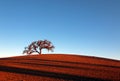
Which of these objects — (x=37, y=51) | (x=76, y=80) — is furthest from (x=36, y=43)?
(x=76, y=80)

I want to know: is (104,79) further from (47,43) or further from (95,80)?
(47,43)

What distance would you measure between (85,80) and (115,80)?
300 cm

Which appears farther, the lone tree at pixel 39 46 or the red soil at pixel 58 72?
the lone tree at pixel 39 46

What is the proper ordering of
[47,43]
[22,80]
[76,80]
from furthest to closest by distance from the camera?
[47,43] < [76,80] < [22,80]

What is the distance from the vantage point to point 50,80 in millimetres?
27094

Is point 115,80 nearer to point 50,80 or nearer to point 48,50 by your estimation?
point 50,80

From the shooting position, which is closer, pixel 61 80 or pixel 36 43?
pixel 61 80

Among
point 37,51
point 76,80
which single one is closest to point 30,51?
point 37,51

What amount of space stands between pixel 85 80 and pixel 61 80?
2522mm

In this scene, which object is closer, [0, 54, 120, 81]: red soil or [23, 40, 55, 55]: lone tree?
[0, 54, 120, 81]: red soil

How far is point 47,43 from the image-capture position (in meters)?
89.2

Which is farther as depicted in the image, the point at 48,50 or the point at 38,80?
the point at 48,50

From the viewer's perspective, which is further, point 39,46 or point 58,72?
point 39,46

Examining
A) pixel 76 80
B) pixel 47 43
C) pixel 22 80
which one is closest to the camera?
pixel 22 80
